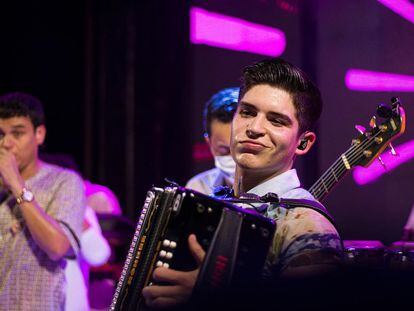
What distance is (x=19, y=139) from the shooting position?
10.7ft

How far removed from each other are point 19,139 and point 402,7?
7.09ft

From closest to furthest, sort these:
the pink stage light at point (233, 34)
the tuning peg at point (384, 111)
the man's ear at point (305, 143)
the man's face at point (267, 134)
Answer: the man's face at point (267, 134)
the man's ear at point (305, 143)
the tuning peg at point (384, 111)
the pink stage light at point (233, 34)

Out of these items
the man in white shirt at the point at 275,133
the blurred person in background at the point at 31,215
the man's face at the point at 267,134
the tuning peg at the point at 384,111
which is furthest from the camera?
the blurred person in background at the point at 31,215

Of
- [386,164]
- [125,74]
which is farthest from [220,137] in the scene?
[125,74]

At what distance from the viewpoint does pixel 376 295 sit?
85 centimetres

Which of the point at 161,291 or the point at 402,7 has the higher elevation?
the point at 402,7

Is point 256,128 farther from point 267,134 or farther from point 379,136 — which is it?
point 379,136

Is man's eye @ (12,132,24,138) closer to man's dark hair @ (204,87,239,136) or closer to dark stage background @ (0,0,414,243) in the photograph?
man's dark hair @ (204,87,239,136)

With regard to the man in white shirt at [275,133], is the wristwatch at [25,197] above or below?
below

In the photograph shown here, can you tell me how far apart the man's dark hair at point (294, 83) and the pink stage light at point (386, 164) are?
1.32 meters

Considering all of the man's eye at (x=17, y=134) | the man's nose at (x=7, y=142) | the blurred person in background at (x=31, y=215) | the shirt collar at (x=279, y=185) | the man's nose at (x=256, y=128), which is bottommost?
the blurred person in background at (x=31, y=215)

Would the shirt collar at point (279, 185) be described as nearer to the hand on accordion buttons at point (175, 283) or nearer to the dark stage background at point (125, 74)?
the hand on accordion buttons at point (175, 283)

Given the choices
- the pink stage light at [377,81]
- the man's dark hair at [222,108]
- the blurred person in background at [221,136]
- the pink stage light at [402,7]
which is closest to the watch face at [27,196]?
the blurred person in background at [221,136]

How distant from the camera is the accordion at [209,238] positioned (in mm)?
1650
